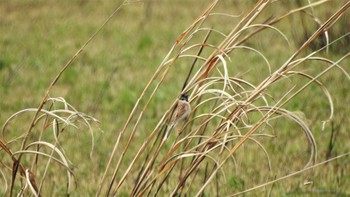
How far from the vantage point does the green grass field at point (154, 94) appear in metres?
3.97

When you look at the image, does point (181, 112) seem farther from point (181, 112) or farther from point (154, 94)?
point (154, 94)

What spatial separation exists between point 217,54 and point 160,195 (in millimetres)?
1206

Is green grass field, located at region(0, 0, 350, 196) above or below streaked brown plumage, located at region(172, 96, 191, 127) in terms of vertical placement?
below

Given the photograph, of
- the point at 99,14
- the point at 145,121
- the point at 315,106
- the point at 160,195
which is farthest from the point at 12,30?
the point at 160,195

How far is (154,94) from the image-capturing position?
5.48 metres

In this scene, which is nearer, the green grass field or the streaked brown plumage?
the streaked brown plumage

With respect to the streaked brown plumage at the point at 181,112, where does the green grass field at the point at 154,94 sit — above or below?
below

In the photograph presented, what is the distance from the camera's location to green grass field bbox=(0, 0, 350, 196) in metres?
3.97

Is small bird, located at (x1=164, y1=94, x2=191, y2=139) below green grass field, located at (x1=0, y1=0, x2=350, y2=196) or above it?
above

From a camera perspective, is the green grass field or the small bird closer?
the small bird

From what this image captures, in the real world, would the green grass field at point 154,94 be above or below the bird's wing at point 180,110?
below

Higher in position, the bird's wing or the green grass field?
the bird's wing

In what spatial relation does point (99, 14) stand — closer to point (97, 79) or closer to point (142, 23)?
point (142, 23)

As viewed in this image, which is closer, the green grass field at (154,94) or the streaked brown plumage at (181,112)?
the streaked brown plumage at (181,112)
